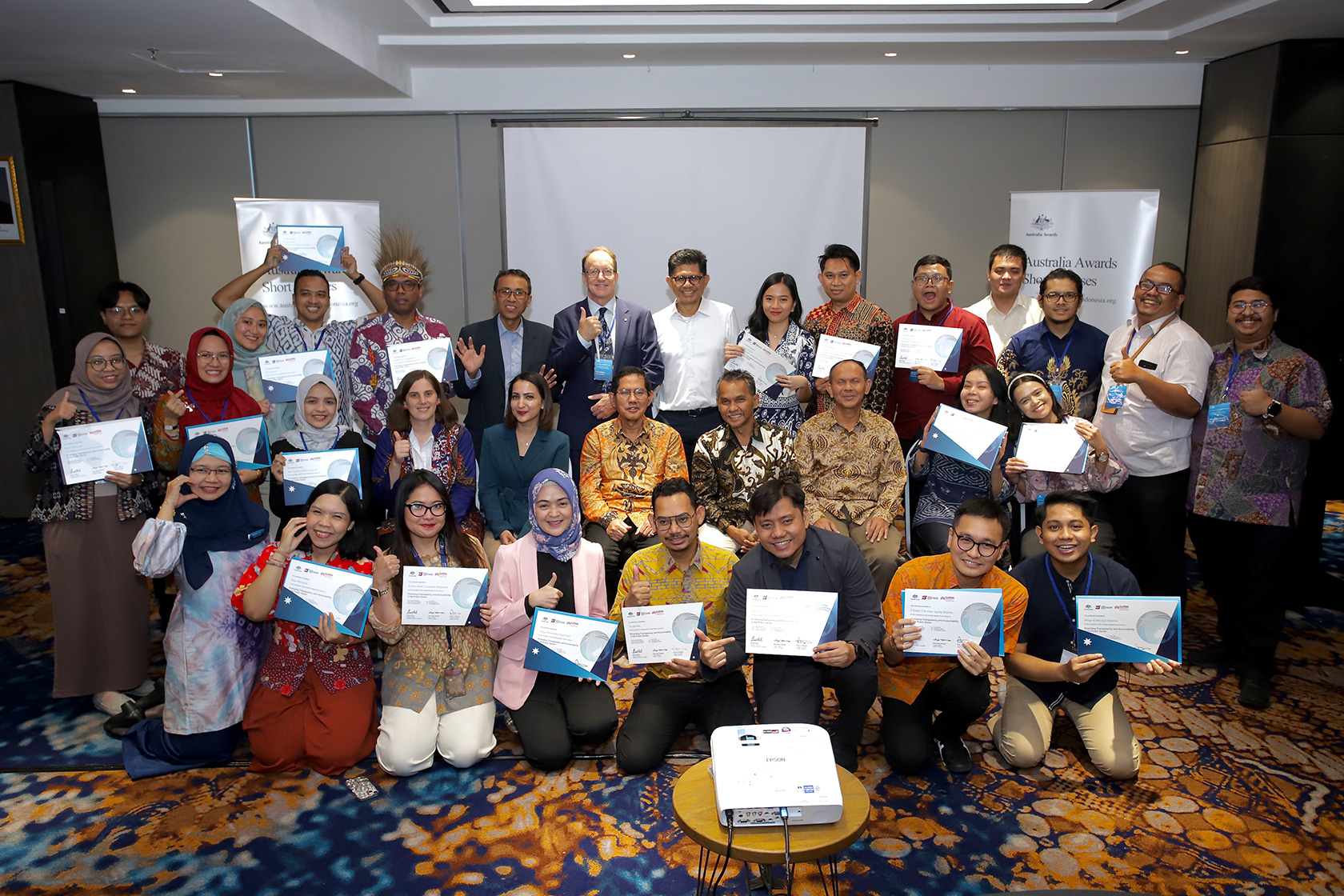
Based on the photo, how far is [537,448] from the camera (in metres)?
4.29

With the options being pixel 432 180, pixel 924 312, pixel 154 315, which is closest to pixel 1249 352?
pixel 924 312

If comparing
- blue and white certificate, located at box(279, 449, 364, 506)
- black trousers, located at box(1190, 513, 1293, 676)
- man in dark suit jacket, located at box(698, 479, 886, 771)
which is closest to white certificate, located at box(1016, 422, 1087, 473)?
black trousers, located at box(1190, 513, 1293, 676)

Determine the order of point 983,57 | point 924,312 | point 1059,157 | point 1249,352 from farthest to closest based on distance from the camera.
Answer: point 1059,157, point 983,57, point 924,312, point 1249,352

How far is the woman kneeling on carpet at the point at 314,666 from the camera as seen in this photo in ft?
10.6

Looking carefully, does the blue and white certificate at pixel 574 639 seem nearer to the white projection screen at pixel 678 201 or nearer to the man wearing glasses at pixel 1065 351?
the man wearing glasses at pixel 1065 351

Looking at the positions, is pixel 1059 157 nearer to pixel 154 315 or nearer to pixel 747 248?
pixel 747 248

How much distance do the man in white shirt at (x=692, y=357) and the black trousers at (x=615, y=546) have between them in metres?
0.87

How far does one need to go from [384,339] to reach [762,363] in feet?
7.33

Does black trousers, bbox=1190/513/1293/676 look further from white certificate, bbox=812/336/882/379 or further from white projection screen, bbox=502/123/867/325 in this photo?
white projection screen, bbox=502/123/867/325

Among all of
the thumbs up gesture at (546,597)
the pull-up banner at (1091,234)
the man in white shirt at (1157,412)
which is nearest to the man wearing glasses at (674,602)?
the thumbs up gesture at (546,597)

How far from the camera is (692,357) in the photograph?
490cm

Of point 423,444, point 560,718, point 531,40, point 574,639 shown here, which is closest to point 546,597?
point 574,639

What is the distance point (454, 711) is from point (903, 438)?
2944 millimetres

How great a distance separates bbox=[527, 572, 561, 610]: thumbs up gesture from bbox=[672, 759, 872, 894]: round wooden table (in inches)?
47.8
